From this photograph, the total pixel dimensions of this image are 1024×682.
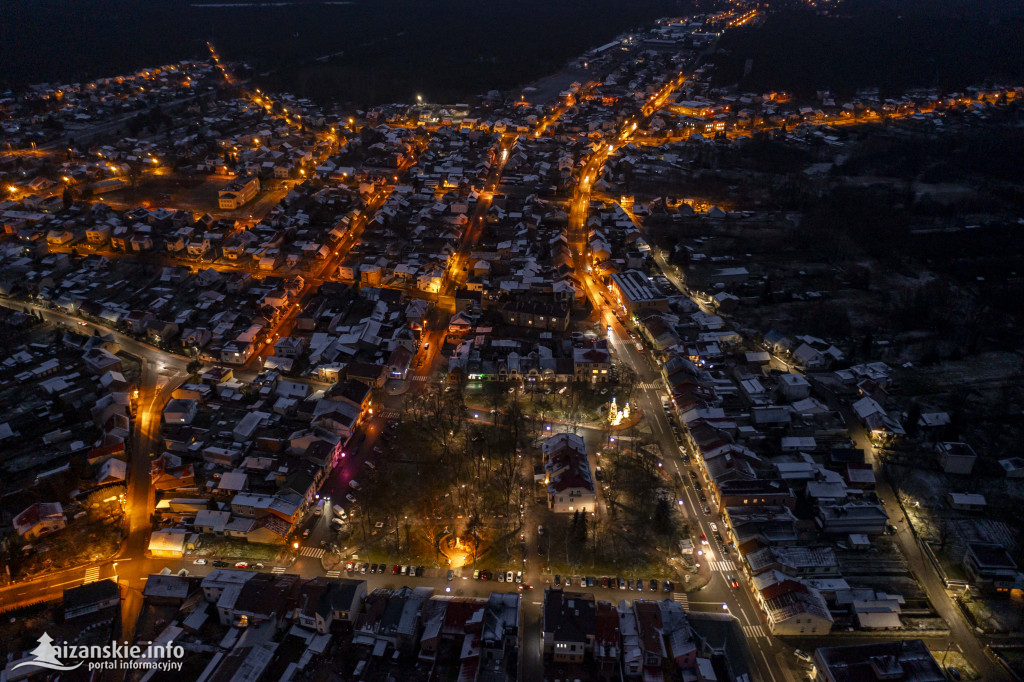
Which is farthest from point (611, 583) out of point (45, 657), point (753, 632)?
point (45, 657)

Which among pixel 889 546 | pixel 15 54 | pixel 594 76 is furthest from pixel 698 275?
pixel 15 54

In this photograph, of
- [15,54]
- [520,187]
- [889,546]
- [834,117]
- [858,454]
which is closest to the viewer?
[889,546]

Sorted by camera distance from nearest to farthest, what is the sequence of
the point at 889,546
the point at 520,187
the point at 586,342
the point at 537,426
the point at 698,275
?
the point at 889,546, the point at 537,426, the point at 586,342, the point at 698,275, the point at 520,187

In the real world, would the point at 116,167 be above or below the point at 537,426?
above

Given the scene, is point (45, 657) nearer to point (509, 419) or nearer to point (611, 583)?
point (611, 583)

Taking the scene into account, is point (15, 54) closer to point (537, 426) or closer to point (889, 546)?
point (537, 426)

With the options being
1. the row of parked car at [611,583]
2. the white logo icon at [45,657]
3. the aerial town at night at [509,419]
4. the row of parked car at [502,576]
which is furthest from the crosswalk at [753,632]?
the white logo icon at [45,657]
